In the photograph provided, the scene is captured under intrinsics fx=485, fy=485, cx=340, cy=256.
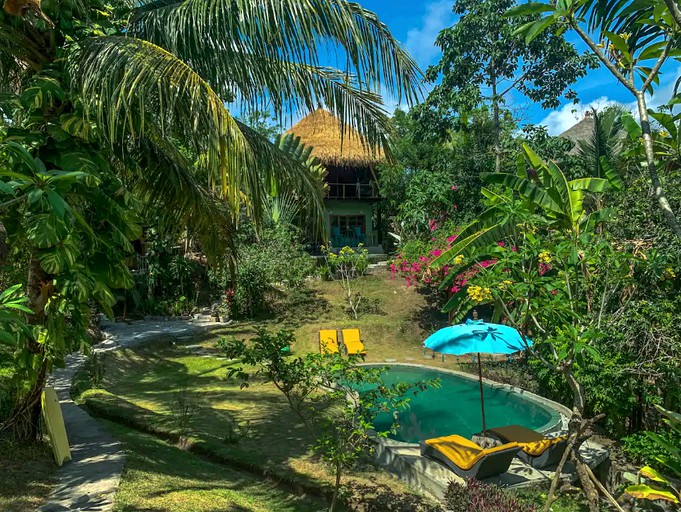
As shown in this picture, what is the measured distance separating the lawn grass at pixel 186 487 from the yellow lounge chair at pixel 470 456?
1944 mm

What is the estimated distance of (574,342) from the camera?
4031 millimetres

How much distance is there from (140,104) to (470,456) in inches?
221

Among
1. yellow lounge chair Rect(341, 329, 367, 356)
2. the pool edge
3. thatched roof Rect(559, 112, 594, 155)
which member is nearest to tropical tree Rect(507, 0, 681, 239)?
the pool edge

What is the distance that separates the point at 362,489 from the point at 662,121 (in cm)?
487

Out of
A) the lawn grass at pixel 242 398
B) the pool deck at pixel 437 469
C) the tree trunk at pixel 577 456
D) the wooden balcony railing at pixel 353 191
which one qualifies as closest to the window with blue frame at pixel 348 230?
the wooden balcony railing at pixel 353 191

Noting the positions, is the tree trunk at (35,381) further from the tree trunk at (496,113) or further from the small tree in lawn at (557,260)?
the tree trunk at (496,113)

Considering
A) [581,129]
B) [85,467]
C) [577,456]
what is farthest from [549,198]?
[581,129]

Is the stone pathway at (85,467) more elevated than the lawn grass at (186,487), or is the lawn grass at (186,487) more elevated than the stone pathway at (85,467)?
the stone pathway at (85,467)

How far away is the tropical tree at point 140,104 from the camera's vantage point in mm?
3879

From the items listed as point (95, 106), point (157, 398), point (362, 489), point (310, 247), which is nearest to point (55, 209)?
point (95, 106)

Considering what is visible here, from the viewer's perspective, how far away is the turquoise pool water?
9.55m

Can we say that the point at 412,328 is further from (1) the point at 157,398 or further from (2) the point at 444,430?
(1) the point at 157,398

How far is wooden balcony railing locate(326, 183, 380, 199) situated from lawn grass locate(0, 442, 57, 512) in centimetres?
2254

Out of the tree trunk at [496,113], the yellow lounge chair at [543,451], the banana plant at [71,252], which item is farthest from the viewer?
the tree trunk at [496,113]
